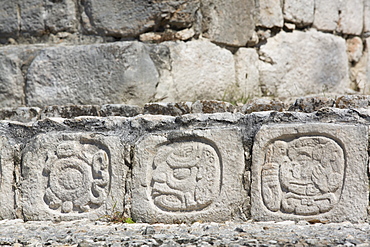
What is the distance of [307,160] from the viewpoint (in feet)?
8.27

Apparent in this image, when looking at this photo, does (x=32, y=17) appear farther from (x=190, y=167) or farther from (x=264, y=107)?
(x=264, y=107)

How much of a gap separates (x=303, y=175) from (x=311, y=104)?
0.43 m

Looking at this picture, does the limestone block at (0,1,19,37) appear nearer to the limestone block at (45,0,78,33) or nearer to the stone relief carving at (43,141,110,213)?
the limestone block at (45,0,78,33)

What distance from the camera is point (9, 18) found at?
3.48 metres

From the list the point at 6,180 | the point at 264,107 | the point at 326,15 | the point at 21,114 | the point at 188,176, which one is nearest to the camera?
the point at 188,176

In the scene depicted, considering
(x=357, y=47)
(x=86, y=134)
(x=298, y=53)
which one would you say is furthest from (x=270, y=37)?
(x=86, y=134)

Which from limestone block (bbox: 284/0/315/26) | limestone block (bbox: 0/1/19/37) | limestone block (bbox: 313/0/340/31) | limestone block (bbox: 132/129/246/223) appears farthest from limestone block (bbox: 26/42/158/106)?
limestone block (bbox: 313/0/340/31)

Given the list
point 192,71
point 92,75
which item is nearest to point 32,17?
point 92,75

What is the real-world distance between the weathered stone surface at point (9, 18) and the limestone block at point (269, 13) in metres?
1.67

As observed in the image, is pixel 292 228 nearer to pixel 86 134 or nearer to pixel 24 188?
pixel 86 134

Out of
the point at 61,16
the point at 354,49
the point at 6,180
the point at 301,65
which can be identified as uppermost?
the point at 61,16

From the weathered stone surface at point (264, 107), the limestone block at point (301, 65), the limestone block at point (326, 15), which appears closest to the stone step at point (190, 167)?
the weathered stone surface at point (264, 107)

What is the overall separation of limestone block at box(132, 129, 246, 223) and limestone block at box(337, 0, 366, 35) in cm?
191

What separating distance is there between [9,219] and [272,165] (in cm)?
151
